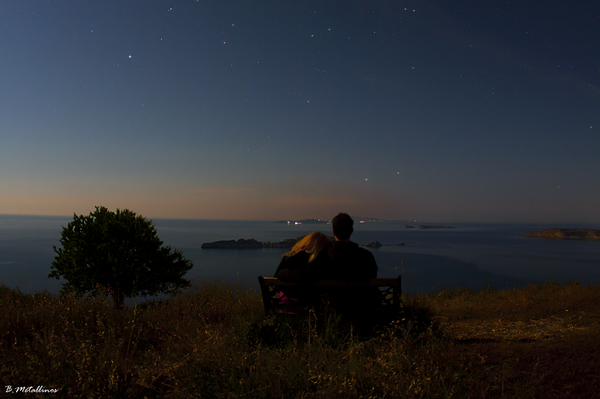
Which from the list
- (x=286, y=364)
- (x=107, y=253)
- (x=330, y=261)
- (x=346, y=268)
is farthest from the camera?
(x=107, y=253)

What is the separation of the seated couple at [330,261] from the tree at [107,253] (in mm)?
9136

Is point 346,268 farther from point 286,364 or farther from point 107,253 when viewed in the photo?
point 107,253

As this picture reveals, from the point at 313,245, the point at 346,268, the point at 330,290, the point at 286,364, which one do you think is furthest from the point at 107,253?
the point at 286,364

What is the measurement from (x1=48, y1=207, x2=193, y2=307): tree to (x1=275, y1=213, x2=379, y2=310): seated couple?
9.14 metres

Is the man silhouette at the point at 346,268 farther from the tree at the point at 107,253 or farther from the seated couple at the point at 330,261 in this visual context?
the tree at the point at 107,253

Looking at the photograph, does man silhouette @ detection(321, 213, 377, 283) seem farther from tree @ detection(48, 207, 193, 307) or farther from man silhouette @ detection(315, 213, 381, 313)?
tree @ detection(48, 207, 193, 307)

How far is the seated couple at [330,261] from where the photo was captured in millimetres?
3881

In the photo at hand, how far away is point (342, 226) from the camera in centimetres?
407

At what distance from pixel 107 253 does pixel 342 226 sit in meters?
11.0

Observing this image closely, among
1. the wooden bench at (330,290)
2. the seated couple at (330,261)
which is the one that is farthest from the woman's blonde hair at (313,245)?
the wooden bench at (330,290)

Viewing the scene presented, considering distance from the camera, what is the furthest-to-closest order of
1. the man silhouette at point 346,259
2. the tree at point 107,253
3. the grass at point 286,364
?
1. the tree at point 107,253
2. the man silhouette at point 346,259
3. the grass at point 286,364

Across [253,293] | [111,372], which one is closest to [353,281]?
[111,372]

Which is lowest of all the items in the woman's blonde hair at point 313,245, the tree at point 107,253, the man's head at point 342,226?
the tree at point 107,253

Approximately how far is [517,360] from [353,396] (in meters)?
1.84
